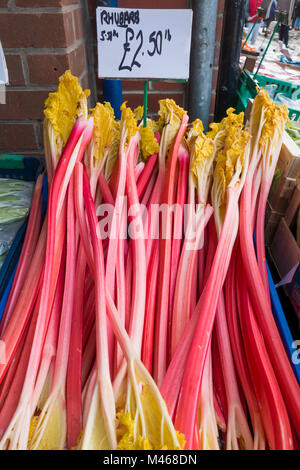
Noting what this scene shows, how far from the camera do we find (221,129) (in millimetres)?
1030

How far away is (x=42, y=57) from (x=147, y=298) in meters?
1.03

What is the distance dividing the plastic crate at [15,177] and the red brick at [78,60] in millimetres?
416

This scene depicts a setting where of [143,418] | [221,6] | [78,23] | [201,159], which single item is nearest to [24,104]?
[78,23]

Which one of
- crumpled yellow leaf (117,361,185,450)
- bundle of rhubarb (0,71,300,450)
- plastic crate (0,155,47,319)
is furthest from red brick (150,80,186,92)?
crumpled yellow leaf (117,361,185,450)

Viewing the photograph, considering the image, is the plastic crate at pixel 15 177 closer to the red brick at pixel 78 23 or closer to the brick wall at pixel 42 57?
the brick wall at pixel 42 57

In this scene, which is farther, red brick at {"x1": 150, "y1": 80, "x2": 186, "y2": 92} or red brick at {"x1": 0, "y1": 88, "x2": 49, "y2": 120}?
red brick at {"x1": 150, "y1": 80, "x2": 186, "y2": 92}

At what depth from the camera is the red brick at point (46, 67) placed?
1284mm

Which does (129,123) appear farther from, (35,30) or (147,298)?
(35,30)

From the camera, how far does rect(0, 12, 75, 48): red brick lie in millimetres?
1207

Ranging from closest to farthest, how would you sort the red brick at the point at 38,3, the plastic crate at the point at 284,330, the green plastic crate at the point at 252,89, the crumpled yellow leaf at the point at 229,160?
the plastic crate at the point at 284,330 → the crumpled yellow leaf at the point at 229,160 → the red brick at the point at 38,3 → the green plastic crate at the point at 252,89

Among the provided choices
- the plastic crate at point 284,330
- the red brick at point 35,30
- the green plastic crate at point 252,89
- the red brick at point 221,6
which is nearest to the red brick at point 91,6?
the red brick at point 35,30

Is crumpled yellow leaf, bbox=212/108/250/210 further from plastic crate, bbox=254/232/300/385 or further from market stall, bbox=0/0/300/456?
plastic crate, bbox=254/232/300/385

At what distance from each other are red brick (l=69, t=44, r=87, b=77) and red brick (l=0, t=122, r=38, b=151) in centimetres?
30
